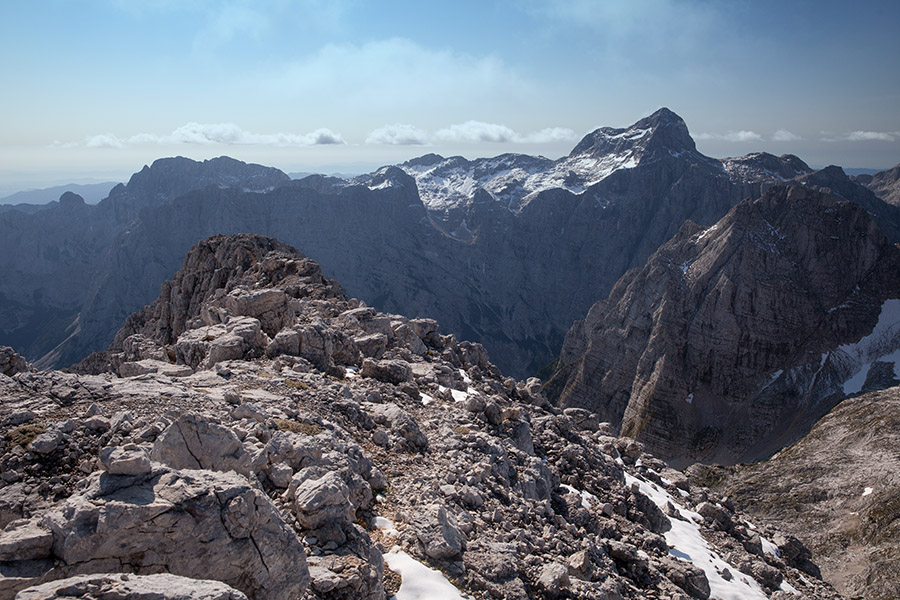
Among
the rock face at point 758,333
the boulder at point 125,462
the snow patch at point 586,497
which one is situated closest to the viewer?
the boulder at point 125,462

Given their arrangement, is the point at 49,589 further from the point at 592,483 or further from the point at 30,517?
the point at 592,483

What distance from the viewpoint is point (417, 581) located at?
12172 millimetres

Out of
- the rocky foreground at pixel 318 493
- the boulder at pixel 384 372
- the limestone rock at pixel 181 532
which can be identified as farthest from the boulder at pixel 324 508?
the boulder at pixel 384 372

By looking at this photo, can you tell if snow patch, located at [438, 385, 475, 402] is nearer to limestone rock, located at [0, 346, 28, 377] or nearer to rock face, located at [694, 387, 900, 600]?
limestone rock, located at [0, 346, 28, 377]

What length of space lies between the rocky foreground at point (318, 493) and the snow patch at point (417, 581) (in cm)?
5

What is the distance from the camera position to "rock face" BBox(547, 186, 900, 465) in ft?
433

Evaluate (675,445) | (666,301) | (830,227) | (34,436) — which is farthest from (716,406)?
(34,436)

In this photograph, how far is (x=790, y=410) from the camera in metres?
130

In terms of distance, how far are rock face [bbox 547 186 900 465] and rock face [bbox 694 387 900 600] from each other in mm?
40112

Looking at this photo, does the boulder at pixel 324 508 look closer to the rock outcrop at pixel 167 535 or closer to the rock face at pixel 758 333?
the rock outcrop at pixel 167 535

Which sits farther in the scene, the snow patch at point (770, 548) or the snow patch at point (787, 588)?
the snow patch at point (770, 548)

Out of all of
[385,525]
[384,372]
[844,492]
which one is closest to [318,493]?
[385,525]

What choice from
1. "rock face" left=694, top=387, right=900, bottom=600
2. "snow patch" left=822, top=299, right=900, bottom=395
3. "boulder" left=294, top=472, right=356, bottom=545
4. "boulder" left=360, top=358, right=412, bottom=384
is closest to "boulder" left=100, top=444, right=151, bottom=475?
"boulder" left=294, top=472, right=356, bottom=545

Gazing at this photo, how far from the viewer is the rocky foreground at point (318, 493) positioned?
9156 millimetres
